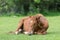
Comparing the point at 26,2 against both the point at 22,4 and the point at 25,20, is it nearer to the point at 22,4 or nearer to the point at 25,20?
the point at 22,4

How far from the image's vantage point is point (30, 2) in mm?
19203

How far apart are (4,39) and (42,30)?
1.72 metres

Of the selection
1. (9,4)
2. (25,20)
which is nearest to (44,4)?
(9,4)

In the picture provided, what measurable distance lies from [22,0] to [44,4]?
197 cm

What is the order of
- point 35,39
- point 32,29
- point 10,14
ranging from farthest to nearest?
1. point 10,14
2. point 32,29
3. point 35,39

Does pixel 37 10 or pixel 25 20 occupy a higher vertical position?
pixel 25 20

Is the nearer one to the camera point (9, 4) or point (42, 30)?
point (42, 30)

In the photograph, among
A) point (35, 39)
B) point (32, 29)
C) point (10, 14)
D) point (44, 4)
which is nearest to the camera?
point (35, 39)

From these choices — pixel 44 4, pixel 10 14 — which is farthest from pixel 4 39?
pixel 44 4

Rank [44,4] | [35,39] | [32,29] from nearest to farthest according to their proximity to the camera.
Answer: [35,39]
[32,29]
[44,4]

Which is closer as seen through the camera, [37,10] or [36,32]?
[36,32]

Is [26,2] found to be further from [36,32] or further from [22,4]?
[36,32]

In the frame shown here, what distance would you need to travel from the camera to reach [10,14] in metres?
18.5

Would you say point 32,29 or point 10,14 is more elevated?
point 32,29
